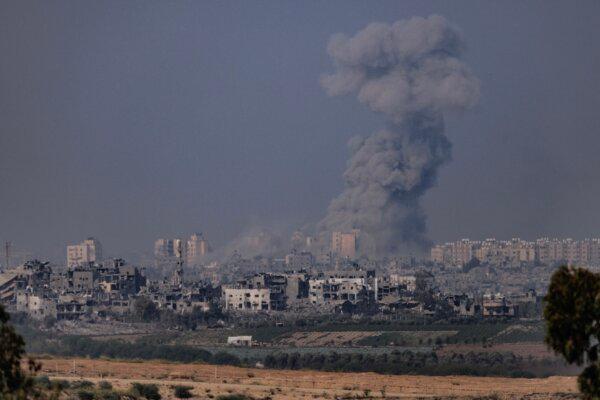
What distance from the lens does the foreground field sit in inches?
1693

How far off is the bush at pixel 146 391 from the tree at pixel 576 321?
16995 mm

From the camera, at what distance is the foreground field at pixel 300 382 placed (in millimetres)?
43000

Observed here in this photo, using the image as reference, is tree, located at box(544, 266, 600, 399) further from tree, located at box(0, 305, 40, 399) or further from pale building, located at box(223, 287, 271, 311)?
pale building, located at box(223, 287, 271, 311)

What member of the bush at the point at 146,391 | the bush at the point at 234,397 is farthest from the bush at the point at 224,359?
the bush at the point at 234,397

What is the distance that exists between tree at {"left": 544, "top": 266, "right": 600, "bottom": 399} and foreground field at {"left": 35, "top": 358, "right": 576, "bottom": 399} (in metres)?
13.4

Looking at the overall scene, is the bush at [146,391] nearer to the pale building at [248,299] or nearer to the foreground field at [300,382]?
the foreground field at [300,382]

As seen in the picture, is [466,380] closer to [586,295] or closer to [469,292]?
[586,295]

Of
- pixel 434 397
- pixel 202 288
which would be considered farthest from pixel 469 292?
pixel 434 397

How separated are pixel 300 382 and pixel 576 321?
21987mm

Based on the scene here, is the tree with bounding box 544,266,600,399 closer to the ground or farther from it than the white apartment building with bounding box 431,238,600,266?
Result: closer to the ground

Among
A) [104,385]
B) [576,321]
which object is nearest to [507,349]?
[104,385]

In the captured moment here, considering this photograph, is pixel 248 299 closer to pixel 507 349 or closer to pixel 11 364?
pixel 507 349

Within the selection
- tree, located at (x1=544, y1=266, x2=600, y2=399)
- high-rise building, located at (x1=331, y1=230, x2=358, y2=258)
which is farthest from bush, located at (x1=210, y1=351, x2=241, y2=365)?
high-rise building, located at (x1=331, y1=230, x2=358, y2=258)

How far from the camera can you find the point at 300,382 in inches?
1879
